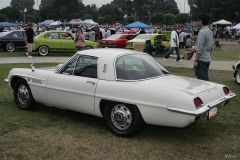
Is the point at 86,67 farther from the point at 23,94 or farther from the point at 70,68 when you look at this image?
the point at 23,94

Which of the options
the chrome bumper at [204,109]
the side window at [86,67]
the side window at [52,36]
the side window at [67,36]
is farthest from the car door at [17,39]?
the chrome bumper at [204,109]

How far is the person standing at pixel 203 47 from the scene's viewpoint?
20.3 feet

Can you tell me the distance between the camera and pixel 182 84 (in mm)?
4676

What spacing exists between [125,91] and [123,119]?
0.43 m

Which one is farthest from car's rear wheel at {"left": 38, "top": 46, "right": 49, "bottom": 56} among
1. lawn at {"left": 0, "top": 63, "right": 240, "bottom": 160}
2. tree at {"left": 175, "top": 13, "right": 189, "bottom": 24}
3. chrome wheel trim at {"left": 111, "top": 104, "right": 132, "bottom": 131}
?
tree at {"left": 175, "top": 13, "right": 189, "bottom": 24}

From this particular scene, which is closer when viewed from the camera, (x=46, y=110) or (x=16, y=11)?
(x=46, y=110)

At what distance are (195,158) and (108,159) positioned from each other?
1.13 metres

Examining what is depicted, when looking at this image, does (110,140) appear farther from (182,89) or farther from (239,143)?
(239,143)

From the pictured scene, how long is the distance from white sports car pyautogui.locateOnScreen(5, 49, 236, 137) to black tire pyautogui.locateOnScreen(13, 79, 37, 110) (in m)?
0.11

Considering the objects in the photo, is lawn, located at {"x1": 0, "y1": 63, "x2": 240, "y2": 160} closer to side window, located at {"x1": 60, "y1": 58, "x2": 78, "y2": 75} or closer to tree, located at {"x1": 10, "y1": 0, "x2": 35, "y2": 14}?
side window, located at {"x1": 60, "y1": 58, "x2": 78, "y2": 75}

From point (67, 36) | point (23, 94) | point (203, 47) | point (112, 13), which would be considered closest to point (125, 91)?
point (23, 94)

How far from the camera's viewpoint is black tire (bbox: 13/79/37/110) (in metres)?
5.91

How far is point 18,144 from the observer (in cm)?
435

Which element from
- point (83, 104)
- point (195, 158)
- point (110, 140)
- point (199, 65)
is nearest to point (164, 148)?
point (195, 158)
